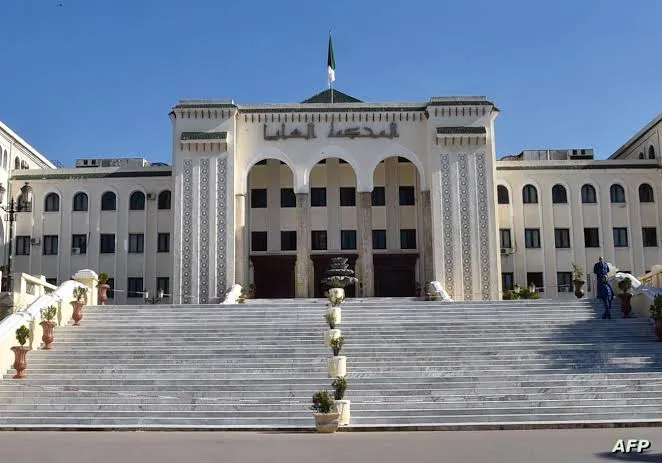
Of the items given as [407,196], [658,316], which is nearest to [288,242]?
[407,196]

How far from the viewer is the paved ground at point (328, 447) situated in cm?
1101

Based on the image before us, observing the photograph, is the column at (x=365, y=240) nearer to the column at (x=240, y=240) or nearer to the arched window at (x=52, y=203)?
the column at (x=240, y=240)

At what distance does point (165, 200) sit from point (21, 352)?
1772 centimetres

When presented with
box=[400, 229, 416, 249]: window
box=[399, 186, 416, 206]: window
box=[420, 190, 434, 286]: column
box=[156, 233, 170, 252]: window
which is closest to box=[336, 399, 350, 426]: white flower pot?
box=[420, 190, 434, 286]: column

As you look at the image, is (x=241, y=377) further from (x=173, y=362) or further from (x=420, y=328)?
(x=420, y=328)

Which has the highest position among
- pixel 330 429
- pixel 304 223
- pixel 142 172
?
pixel 142 172

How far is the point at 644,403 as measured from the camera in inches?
631

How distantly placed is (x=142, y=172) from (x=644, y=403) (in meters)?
25.4

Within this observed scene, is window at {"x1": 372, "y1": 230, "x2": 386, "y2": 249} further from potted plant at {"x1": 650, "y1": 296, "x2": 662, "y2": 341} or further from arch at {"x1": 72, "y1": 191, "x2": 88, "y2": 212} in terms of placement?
potted plant at {"x1": 650, "y1": 296, "x2": 662, "y2": 341}

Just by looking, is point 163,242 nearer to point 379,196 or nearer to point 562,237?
point 379,196

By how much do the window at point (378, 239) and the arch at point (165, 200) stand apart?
9154 mm

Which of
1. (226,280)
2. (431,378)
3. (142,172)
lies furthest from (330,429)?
(142,172)

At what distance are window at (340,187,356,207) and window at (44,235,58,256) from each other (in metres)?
12.8

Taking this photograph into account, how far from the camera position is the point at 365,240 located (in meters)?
33.6
